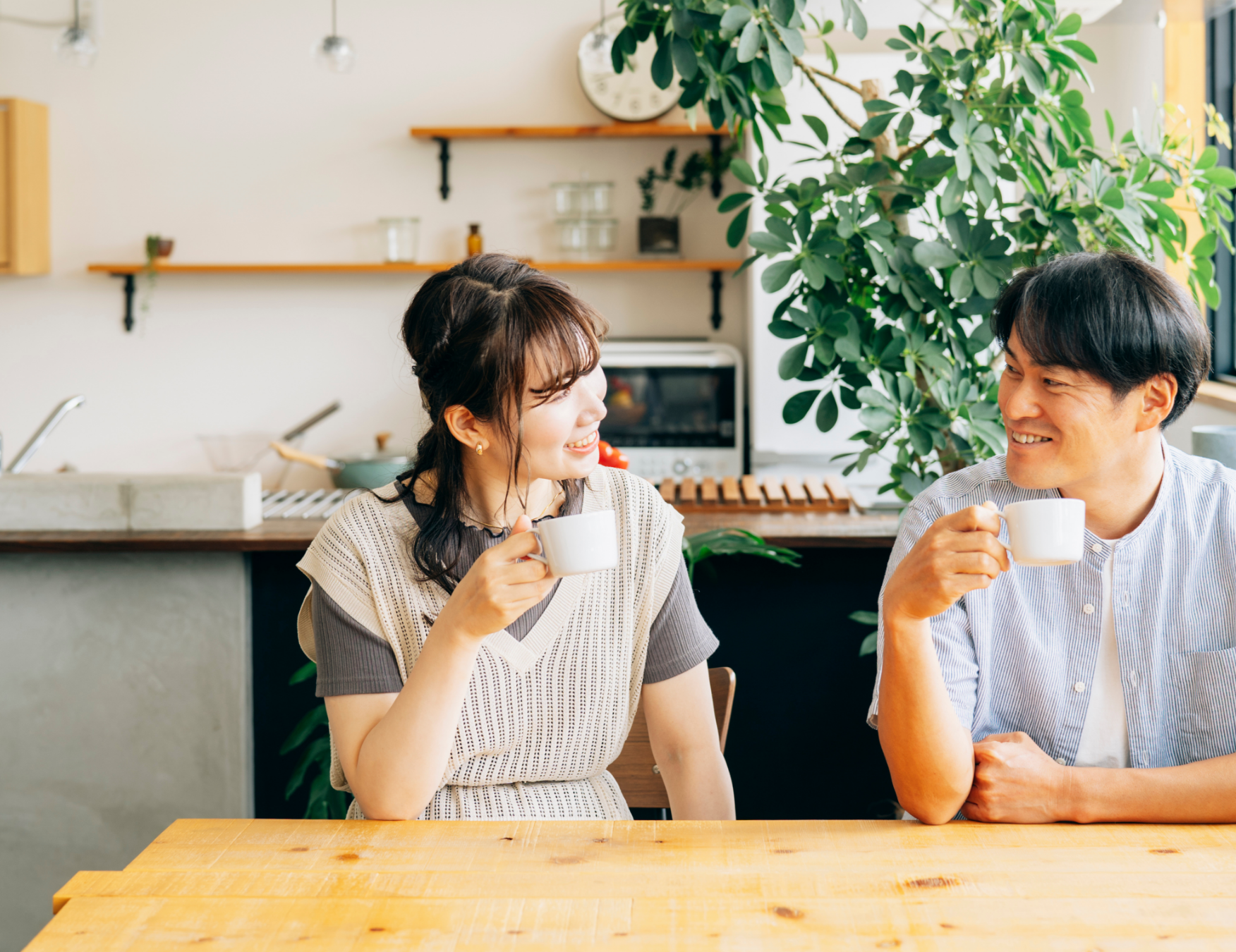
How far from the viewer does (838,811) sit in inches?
87.4

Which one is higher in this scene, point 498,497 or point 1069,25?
point 1069,25

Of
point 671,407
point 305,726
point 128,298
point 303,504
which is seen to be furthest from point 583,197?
point 305,726

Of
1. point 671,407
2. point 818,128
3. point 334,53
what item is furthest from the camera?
point 671,407

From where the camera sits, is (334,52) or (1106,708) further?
(334,52)

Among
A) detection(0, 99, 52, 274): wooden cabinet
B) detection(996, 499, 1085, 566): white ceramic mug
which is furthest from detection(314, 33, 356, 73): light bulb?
detection(996, 499, 1085, 566): white ceramic mug

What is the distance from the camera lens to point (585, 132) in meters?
3.98

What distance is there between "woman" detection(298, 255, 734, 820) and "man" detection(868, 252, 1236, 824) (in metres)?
0.28

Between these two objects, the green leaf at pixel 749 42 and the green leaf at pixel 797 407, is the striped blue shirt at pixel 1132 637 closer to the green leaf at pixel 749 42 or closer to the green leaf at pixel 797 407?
the green leaf at pixel 797 407

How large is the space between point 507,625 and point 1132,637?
2.28 feet

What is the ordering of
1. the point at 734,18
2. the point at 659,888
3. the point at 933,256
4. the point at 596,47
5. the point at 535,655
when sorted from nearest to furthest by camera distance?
the point at 659,888, the point at 535,655, the point at 734,18, the point at 933,256, the point at 596,47

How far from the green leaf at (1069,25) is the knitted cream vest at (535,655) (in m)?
1.04

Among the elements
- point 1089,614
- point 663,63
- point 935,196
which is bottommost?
point 1089,614

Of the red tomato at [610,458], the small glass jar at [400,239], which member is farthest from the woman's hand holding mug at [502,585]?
the small glass jar at [400,239]

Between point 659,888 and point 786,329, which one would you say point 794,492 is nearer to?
point 786,329
